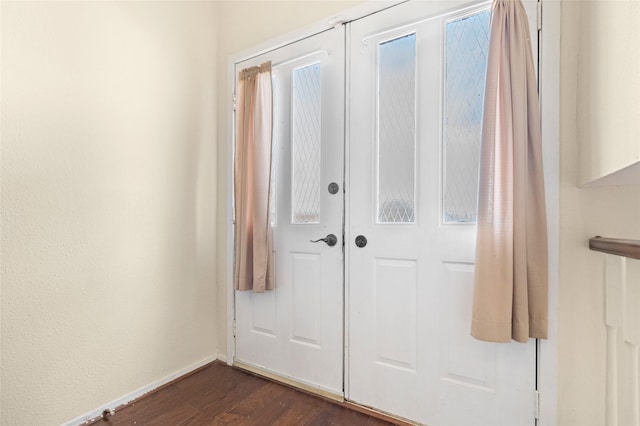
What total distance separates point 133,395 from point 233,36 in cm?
243

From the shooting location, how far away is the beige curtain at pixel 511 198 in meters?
1.26

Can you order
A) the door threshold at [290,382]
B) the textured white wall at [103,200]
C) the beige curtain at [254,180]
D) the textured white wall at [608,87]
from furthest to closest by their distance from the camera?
the beige curtain at [254,180] → the door threshold at [290,382] → the textured white wall at [103,200] → the textured white wall at [608,87]

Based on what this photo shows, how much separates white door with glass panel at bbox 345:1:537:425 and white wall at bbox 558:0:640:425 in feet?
0.49

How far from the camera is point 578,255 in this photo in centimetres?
128

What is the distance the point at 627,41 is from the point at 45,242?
2271 millimetres

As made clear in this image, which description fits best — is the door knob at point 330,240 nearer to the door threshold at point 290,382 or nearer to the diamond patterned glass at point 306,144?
the diamond patterned glass at point 306,144

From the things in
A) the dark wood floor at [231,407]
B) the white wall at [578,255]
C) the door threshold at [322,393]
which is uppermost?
the white wall at [578,255]

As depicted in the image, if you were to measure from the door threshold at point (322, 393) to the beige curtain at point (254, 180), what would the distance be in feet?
1.95

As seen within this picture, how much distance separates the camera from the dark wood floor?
1.64 meters

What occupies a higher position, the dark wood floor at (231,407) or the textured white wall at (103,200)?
the textured white wall at (103,200)

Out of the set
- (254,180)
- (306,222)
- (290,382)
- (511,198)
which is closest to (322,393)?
(290,382)

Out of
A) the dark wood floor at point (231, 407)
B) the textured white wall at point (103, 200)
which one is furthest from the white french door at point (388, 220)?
the textured white wall at point (103, 200)

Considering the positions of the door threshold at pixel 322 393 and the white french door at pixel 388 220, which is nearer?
the white french door at pixel 388 220

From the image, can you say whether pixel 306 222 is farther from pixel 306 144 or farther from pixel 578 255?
pixel 578 255
